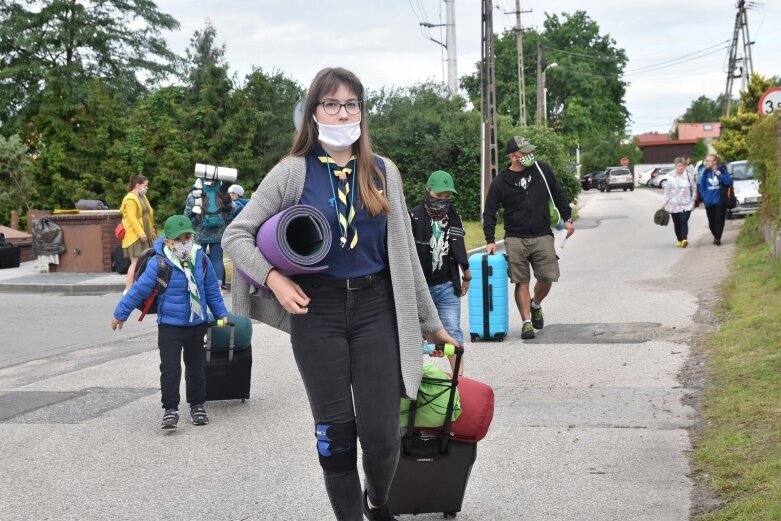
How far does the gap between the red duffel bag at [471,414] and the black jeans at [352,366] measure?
20.8 inches

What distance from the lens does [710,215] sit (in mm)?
21438

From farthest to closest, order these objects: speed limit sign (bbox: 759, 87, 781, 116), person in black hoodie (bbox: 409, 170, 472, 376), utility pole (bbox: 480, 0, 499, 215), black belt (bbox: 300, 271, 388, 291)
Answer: utility pole (bbox: 480, 0, 499, 215) → speed limit sign (bbox: 759, 87, 781, 116) → person in black hoodie (bbox: 409, 170, 472, 376) → black belt (bbox: 300, 271, 388, 291)

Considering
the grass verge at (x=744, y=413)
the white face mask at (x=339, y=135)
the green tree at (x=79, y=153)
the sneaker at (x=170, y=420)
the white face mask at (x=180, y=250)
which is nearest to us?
the white face mask at (x=339, y=135)

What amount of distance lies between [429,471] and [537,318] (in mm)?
6550

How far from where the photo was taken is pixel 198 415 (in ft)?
24.2

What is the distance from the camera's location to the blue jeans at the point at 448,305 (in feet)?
26.3

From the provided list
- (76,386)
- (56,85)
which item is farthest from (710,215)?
(56,85)

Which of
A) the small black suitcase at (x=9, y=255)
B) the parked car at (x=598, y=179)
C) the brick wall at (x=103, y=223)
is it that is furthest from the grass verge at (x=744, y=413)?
the parked car at (x=598, y=179)

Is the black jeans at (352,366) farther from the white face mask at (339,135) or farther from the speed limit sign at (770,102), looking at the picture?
the speed limit sign at (770,102)

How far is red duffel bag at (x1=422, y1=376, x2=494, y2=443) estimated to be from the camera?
177 inches

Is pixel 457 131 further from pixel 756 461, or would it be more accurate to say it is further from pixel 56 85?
pixel 756 461

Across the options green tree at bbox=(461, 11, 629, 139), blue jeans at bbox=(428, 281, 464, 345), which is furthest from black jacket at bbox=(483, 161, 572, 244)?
green tree at bbox=(461, 11, 629, 139)

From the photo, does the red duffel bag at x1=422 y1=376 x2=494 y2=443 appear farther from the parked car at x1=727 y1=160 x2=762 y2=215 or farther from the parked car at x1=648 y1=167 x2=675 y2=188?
the parked car at x1=648 y1=167 x2=675 y2=188

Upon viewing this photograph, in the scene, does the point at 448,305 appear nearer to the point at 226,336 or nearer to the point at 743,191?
the point at 226,336
